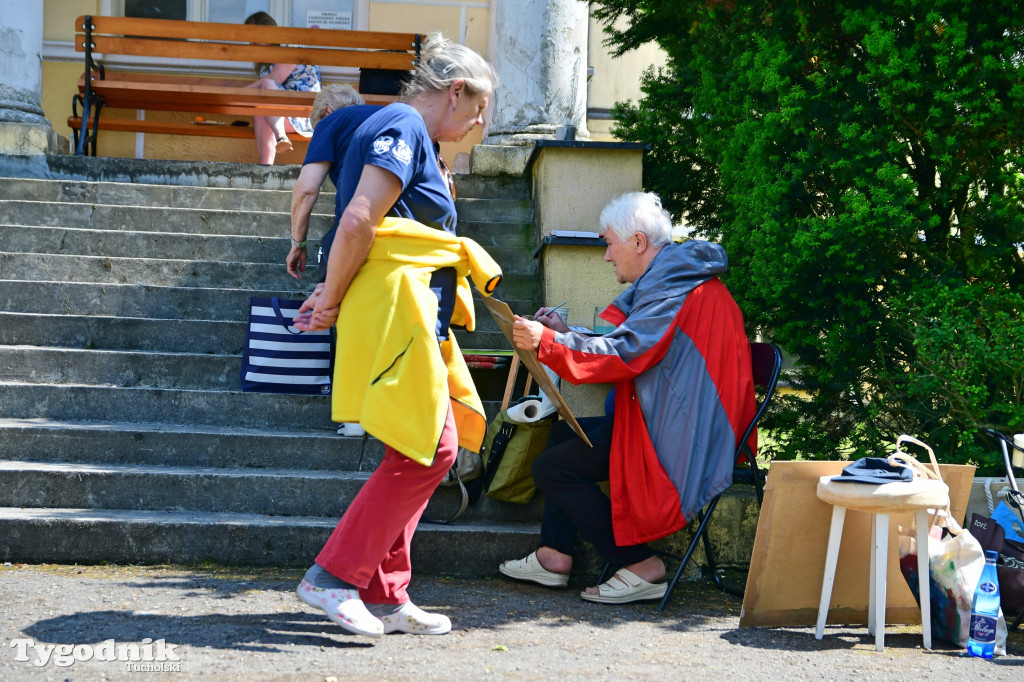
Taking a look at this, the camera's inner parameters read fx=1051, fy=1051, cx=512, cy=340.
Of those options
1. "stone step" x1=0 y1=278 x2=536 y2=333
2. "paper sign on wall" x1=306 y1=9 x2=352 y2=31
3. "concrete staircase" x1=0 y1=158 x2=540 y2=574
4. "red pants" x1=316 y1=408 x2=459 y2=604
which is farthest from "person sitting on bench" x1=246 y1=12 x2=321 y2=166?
"red pants" x1=316 y1=408 x2=459 y2=604

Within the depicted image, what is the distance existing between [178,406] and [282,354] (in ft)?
1.76

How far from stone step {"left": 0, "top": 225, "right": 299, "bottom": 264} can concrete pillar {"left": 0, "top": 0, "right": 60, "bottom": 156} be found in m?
1.42

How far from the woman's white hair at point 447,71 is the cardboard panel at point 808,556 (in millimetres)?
1611

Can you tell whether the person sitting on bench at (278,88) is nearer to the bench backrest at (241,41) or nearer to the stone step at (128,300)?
the bench backrest at (241,41)

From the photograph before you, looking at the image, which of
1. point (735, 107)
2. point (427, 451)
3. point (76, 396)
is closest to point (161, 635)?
point (427, 451)

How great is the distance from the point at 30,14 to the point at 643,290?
5.49 metres

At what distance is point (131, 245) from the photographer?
6.02 meters

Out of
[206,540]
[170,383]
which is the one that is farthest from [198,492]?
[170,383]

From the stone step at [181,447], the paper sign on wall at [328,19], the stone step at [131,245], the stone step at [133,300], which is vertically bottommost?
the stone step at [181,447]

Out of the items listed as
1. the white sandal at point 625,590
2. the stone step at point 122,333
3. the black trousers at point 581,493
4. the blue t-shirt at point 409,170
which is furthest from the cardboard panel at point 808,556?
the stone step at point 122,333

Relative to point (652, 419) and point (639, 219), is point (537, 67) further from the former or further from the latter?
point (652, 419)

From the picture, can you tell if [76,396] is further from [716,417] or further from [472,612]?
[716,417]

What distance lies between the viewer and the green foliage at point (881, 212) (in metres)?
4.38

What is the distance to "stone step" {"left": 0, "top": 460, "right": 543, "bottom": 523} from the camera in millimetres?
4285
